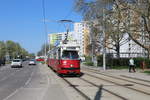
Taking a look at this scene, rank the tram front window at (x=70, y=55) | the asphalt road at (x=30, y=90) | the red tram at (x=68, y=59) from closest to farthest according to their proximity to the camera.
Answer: the asphalt road at (x=30, y=90), the red tram at (x=68, y=59), the tram front window at (x=70, y=55)

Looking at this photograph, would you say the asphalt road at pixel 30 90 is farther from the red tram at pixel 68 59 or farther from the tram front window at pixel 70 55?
the tram front window at pixel 70 55

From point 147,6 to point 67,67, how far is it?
1154cm

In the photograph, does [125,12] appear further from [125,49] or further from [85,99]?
[125,49]

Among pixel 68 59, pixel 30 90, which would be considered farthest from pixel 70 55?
pixel 30 90

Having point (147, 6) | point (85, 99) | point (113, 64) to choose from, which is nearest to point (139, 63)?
point (113, 64)

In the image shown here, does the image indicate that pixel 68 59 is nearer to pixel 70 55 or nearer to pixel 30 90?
pixel 70 55

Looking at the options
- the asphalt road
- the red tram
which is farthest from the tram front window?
the asphalt road

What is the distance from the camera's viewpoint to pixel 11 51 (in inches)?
6196

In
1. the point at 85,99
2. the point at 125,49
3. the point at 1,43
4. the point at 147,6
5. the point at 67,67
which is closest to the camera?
the point at 85,99

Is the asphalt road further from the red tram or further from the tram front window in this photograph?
the tram front window

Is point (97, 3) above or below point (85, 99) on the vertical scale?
above

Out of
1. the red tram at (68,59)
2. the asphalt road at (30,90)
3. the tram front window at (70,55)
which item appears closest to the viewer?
the asphalt road at (30,90)

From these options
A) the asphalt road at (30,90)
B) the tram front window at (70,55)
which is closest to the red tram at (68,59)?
the tram front window at (70,55)

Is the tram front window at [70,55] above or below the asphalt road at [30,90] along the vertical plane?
above
